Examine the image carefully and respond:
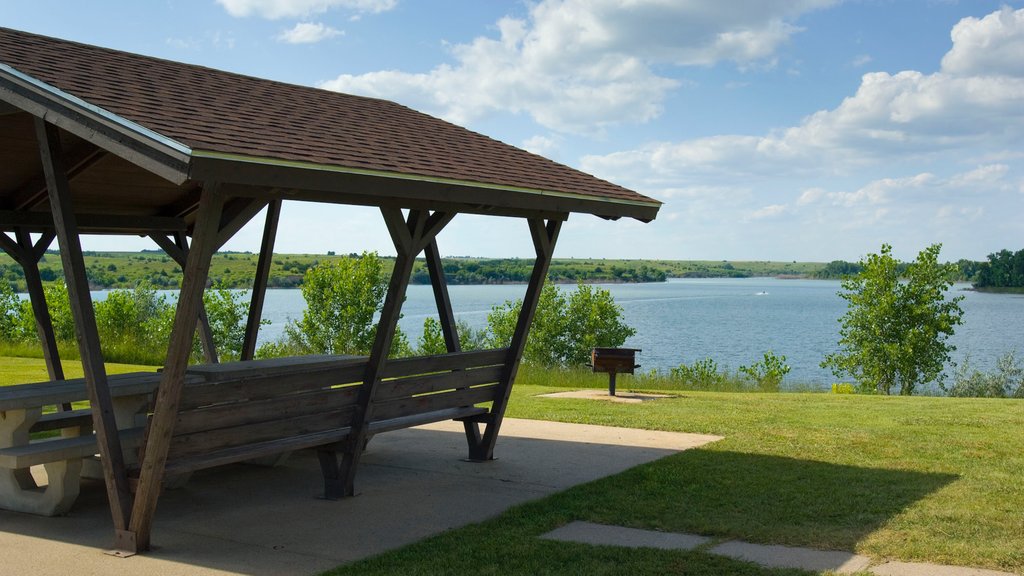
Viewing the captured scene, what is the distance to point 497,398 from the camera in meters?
9.23

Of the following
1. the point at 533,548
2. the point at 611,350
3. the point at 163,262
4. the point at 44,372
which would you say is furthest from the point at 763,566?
the point at 163,262

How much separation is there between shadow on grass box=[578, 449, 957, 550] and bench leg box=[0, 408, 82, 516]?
146 inches

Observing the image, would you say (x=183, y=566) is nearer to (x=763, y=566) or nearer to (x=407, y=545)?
(x=407, y=545)

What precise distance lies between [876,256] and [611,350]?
16530mm

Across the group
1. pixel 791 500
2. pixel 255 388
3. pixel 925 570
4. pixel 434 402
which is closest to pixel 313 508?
pixel 255 388

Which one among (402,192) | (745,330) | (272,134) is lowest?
(745,330)

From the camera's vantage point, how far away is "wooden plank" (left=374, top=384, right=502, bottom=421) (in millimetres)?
8102

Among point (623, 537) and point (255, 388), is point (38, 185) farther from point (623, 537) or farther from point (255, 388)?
point (623, 537)

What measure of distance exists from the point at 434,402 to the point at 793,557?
145 inches

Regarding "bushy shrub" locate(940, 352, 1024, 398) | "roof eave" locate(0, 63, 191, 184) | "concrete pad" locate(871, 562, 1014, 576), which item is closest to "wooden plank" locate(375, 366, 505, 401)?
"roof eave" locate(0, 63, 191, 184)

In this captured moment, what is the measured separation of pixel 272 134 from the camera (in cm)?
659

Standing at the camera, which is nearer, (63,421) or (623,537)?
(623,537)

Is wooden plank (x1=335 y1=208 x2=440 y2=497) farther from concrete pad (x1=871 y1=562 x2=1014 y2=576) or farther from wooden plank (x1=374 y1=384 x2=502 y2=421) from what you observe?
concrete pad (x1=871 y1=562 x2=1014 y2=576)

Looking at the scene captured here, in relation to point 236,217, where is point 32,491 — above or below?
below
